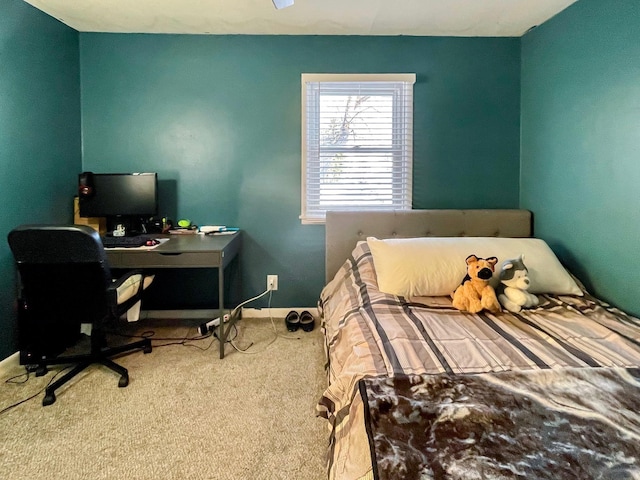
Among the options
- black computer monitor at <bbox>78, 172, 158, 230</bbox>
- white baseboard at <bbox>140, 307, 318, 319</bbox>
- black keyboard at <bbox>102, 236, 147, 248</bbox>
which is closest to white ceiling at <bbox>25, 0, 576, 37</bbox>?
black computer monitor at <bbox>78, 172, 158, 230</bbox>

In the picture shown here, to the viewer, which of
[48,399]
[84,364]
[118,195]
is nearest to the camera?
[48,399]

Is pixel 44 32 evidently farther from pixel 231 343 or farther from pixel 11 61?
pixel 231 343

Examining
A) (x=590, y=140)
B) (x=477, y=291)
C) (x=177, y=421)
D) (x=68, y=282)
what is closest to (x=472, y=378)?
(x=477, y=291)

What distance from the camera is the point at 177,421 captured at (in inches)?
69.6

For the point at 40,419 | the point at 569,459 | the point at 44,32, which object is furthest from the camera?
the point at 44,32

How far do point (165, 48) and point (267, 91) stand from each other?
32.4 inches

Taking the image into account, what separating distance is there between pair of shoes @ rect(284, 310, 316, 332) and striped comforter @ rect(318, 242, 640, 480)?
69 centimetres

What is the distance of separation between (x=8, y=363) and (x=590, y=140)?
3680 mm

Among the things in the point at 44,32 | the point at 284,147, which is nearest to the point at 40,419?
the point at 284,147

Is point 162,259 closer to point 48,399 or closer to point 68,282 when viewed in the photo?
point 68,282

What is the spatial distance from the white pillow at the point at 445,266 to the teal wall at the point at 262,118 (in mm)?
868

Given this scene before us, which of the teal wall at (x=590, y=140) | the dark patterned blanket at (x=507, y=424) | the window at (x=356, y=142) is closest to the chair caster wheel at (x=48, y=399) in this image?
the dark patterned blanket at (x=507, y=424)

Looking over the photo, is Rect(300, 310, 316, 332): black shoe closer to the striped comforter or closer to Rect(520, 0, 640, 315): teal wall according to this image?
the striped comforter

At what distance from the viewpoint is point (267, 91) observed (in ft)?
9.48
